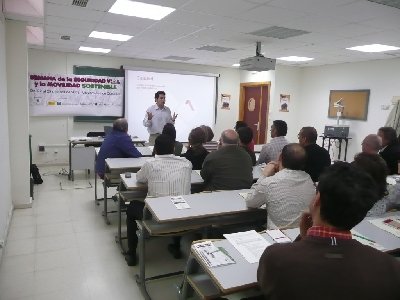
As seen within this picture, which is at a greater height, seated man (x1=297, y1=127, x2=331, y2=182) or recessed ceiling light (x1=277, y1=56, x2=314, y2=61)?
recessed ceiling light (x1=277, y1=56, x2=314, y2=61)

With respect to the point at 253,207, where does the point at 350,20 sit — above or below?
above

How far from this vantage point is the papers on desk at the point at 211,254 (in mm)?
1586

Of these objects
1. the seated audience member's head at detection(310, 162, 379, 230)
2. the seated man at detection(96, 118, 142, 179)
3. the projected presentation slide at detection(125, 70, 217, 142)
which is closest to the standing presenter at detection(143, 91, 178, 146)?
the projected presentation slide at detection(125, 70, 217, 142)

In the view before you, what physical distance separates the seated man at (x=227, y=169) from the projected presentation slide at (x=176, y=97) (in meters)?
5.38

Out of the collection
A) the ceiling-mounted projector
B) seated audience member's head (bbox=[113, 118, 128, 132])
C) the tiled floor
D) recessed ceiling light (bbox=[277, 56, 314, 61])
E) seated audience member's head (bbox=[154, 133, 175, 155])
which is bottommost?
the tiled floor

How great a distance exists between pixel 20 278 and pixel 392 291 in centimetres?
285

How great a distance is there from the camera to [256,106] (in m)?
9.27

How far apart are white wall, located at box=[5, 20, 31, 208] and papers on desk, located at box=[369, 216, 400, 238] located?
4262 mm

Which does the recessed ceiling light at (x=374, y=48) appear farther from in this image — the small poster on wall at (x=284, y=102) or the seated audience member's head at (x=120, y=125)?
the seated audience member's head at (x=120, y=125)

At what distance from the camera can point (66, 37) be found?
555cm

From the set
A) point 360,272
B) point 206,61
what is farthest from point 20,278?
point 206,61

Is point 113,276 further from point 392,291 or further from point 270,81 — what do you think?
point 270,81

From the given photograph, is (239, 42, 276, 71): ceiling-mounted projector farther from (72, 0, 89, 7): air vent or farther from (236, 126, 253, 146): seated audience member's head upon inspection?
(72, 0, 89, 7): air vent

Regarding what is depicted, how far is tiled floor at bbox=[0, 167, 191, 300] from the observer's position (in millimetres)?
2611
